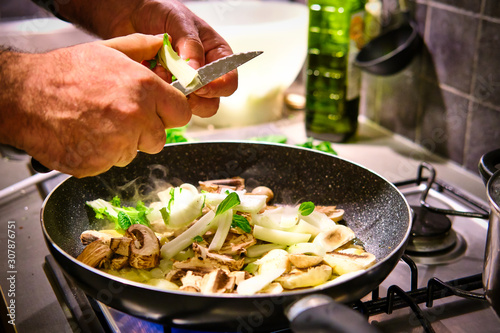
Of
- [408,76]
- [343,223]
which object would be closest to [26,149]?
[343,223]

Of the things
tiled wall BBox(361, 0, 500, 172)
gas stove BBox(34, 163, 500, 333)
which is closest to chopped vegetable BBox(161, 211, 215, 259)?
gas stove BBox(34, 163, 500, 333)

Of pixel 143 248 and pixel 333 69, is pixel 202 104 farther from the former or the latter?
pixel 333 69

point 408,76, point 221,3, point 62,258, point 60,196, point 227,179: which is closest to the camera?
point 62,258

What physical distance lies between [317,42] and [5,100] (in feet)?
3.04

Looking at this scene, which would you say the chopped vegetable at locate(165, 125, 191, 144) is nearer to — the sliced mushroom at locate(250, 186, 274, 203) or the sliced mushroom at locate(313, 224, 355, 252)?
the sliced mushroom at locate(250, 186, 274, 203)

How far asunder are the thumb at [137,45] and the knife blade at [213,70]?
2.9 inches

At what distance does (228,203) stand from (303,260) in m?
0.14

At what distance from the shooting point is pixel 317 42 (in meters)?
1.36

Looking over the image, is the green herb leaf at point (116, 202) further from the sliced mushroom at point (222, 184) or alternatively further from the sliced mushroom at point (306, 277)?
the sliced mushroom at point (306, 277)

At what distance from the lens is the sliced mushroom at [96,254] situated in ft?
2.26

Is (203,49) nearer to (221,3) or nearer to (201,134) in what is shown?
(201,134)

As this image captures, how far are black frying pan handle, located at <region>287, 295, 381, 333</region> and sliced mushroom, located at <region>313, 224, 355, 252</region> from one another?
25 cm

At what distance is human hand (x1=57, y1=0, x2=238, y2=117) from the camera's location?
822 mm

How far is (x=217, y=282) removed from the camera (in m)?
0.62
